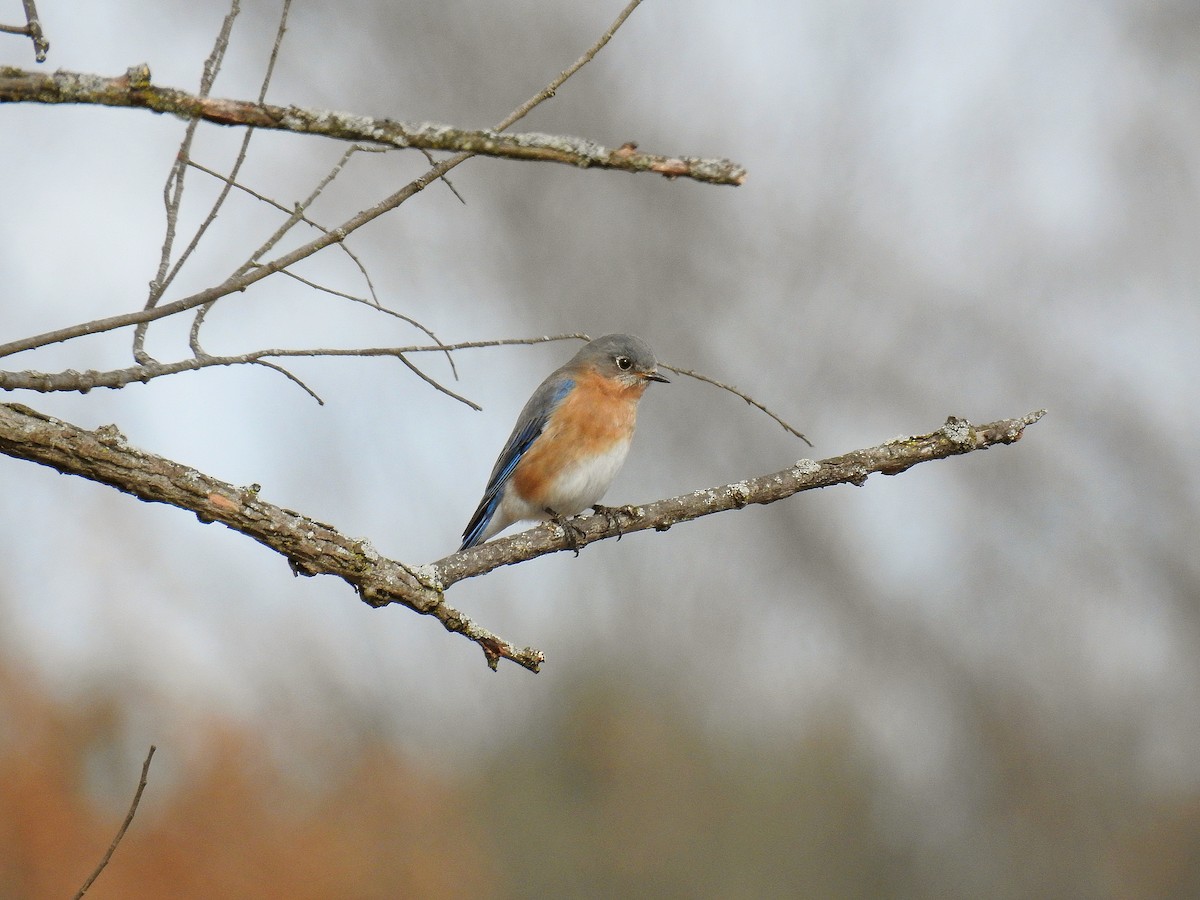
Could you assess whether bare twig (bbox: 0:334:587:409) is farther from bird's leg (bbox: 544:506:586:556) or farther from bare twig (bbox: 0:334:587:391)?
bird's leg (bbox: 544:506:586:556)

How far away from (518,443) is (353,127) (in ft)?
14.5

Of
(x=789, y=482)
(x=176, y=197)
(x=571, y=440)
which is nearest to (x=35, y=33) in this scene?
(x=176, y=197)

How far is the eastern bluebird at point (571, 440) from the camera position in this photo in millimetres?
5988

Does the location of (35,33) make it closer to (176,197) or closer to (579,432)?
(176,197)

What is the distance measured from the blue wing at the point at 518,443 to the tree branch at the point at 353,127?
4.28 m

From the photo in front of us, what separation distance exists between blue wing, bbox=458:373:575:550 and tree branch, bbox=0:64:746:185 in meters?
4.28

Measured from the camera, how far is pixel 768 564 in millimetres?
16125

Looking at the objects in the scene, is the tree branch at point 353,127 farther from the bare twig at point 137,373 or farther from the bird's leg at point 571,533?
the bird's leg at point 571,533

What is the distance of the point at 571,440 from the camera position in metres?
6.05

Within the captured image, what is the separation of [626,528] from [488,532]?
242cm

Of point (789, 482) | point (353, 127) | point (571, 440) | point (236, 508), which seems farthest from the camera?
point (571, 440)

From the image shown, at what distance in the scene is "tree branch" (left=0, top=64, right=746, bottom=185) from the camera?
1.87 meters

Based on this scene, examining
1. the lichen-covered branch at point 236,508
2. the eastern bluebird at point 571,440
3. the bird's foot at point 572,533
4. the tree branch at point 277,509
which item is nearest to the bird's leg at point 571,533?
the bird's foot at point 572,533

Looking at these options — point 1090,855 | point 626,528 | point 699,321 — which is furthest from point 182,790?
point 626,528
